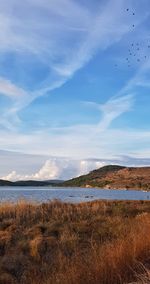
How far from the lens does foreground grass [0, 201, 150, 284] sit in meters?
8.85

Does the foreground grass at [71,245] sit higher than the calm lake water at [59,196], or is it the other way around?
the calm lake water at [59,196]

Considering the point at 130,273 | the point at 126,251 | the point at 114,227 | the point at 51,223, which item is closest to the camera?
the point at 130,273

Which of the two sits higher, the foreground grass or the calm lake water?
the calm lake water

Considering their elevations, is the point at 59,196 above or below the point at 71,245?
above

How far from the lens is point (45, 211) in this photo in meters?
24.0

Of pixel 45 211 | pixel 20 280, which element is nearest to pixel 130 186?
pixel 45 211

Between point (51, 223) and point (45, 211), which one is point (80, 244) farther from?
point (45, 211)

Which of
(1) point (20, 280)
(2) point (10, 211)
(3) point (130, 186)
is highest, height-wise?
(3) point (130, 186)

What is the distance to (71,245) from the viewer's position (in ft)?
53.4

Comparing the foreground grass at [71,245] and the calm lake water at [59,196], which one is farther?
the calm lake water at [59,196]

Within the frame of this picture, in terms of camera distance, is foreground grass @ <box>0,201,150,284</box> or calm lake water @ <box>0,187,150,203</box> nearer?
foreground grass @ <box>0,201,150,284</box>

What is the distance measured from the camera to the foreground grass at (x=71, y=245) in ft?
29.0

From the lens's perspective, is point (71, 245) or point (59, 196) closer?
point (71, 245)

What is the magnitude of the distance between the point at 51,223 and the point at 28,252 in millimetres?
4460
